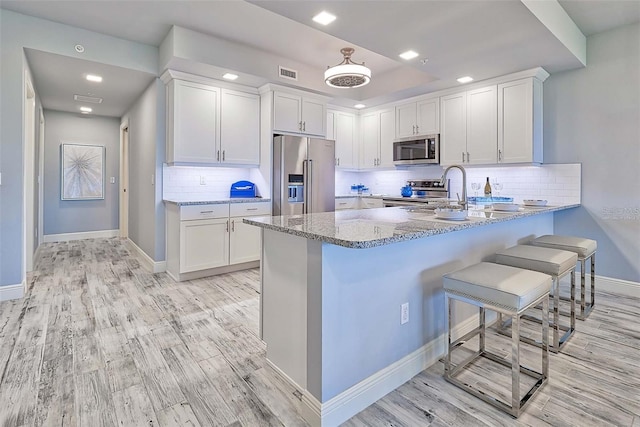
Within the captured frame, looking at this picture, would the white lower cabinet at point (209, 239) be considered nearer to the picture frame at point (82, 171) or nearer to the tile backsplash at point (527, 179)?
the tile backsplash at point (527, 179)

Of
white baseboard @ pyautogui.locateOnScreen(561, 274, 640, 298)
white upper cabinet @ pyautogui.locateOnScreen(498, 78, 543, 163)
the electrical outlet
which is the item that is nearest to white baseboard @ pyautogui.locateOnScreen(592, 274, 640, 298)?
white baseboard @ pyautogui.locateOnScreen(561, 274, 640, 298)

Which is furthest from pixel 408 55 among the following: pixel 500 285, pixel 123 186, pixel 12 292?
pixel 123 186

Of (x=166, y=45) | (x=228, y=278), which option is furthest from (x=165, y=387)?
(x=166, y=45)

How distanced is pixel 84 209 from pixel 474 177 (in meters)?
7.30

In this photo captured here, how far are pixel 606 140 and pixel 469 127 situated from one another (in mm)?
1439

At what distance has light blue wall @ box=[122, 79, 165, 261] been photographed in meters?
4.30

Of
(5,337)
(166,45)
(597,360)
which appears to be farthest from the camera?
(166,45)

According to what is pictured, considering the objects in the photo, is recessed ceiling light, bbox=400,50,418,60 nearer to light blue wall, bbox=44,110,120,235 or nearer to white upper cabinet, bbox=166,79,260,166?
white upper cabinet, bbox=166,79,260,166

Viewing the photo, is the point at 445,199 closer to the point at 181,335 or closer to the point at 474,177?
the point at 474,177

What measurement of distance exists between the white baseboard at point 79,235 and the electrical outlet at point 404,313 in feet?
23.1

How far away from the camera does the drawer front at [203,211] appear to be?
152 inches

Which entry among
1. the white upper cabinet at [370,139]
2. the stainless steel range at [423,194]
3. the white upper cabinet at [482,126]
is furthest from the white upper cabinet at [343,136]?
the white upper cabinet at [482,126]

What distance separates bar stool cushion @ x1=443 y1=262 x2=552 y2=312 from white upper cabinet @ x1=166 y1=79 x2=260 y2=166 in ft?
11.4

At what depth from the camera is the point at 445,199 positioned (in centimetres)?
492
